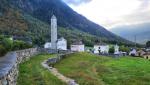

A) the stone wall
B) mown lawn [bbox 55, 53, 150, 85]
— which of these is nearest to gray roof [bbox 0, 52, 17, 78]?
the stone wall

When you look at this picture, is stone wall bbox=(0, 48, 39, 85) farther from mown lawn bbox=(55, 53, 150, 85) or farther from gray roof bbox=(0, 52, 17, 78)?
mown lawn bbox=(55, 53, 150, 85)

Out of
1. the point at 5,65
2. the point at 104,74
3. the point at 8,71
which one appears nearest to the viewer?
the point at 8,71

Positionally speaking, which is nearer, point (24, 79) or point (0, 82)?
point (0, 82)

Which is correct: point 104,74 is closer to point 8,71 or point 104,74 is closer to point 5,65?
point 5,65

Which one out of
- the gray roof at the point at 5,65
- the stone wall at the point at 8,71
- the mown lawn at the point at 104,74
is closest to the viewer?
the stone wall at the point at 8,71

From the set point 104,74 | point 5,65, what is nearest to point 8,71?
point 5,65

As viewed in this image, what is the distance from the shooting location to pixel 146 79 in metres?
42.5

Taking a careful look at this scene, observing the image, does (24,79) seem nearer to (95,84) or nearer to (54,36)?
(95,84)

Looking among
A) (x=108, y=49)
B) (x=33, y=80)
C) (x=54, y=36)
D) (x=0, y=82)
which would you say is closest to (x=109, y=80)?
(x=33, y=80)

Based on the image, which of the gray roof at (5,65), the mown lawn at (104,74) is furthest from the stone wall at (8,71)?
the mown lawn at (104,74)

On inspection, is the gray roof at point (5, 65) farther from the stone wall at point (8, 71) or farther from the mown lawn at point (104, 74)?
the mown lawn at point (104, 74)

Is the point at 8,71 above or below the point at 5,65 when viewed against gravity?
below

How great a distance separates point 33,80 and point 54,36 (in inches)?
4459

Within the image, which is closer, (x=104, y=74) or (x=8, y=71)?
(x=8, y=71)
